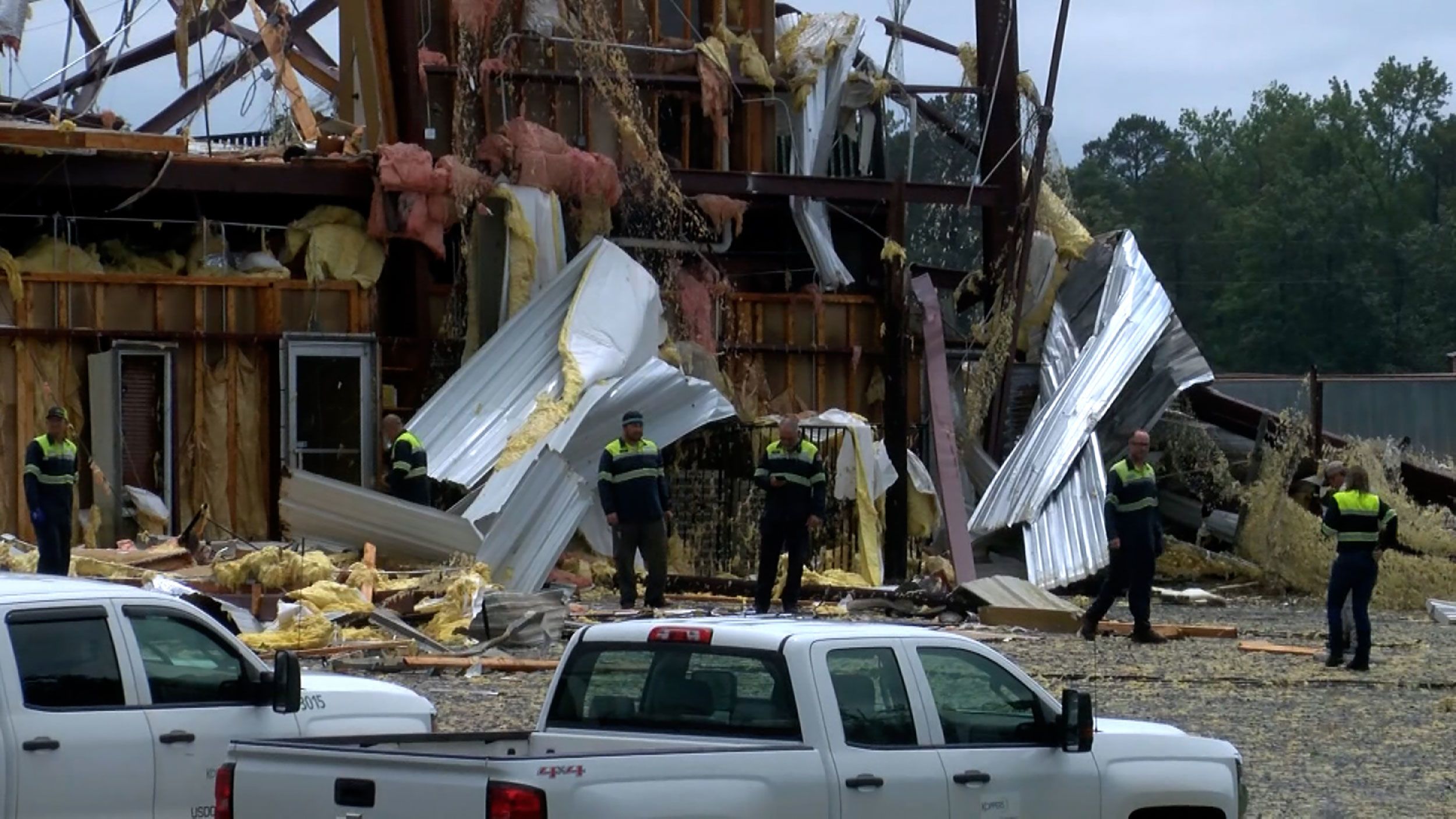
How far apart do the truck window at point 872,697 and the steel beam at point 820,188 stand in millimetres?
17276

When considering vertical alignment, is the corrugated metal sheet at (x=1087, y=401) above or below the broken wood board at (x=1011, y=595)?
above

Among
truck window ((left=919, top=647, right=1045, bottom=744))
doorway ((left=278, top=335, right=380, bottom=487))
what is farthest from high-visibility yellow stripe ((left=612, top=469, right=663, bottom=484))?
truck window ((left=919, top=647, right=1045, bottom=744))

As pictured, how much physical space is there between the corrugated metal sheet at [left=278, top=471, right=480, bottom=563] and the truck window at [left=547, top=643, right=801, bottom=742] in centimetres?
1140

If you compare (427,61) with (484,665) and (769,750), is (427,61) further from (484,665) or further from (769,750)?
(769,750)

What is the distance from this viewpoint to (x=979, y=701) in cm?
761

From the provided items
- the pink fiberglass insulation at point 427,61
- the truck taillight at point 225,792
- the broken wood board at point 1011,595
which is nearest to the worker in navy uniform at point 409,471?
the broken wood board at point 1011,595

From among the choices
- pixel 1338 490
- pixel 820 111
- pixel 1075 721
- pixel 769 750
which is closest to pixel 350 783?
pixel 769 750

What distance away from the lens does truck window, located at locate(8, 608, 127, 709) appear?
7.52m

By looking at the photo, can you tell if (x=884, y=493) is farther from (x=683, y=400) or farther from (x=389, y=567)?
(x=389, y=567)

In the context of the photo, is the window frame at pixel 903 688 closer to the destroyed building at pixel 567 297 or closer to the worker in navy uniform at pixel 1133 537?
the worker in navy uniform at pixel 1133 537

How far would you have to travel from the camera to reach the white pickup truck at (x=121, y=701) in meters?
7.40

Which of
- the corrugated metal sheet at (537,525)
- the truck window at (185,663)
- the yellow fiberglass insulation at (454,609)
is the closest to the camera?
the truck window at (185,663)

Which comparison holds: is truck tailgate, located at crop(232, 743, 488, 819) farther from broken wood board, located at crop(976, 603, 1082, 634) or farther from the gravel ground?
broken wood board, located at crop(976, 603, 1082, 634)

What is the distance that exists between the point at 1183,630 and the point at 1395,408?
2590 cm
